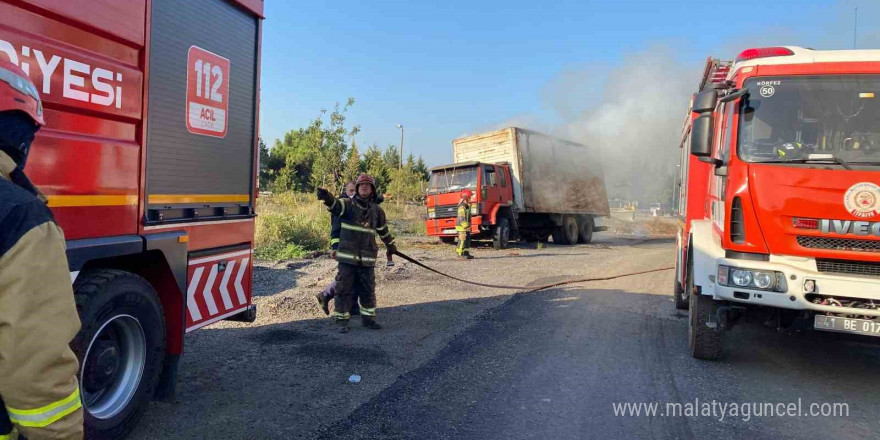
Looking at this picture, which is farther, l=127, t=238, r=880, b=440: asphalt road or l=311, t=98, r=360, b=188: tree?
l=311, t=98, r=360, b=188: tree

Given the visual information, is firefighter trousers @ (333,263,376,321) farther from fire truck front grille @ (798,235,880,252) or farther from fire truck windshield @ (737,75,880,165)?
fire truck front grille @ (798,235,880,252)

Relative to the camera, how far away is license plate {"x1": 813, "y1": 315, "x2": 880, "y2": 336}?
402 centimetres

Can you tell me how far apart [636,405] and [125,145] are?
3751mm

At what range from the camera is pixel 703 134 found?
488cm

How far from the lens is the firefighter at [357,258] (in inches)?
230

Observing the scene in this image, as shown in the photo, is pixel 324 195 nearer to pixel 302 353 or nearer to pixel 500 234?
pixel 302 353

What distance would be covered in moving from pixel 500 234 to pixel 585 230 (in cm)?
618

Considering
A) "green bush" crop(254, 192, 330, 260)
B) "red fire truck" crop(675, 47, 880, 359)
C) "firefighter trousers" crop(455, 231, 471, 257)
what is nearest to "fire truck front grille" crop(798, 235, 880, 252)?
"red fire truck" crop(675, 47, 880, 359)

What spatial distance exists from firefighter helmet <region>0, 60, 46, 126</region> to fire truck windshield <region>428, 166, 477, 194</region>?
13.9m

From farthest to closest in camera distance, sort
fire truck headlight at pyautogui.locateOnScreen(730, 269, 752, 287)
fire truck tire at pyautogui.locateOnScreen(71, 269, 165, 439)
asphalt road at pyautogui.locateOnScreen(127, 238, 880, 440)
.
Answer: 1. fire truck headlight at pyautogui.locateOnScreen(730, 269, 752, 287)
2. asphalt road at pyautogui.locateOnScreen(127, 238, 880, 440)
3. fire truck tire at pyautogui.locateOnScreen(71, 269, 165, 439)

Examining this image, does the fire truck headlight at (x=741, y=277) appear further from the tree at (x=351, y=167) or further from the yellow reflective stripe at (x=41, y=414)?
the tree at (x=351, y=167)

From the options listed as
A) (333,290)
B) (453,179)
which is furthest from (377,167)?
(333,290)

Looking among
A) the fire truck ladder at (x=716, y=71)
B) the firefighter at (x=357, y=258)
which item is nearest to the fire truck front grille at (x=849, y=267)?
the fire truck ladder at (x=716, y=71)

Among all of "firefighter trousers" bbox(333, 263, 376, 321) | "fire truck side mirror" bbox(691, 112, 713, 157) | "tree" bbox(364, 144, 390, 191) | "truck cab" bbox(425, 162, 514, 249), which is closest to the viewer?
"fire truck side mirror" bbox(691, 112, 713, 157)
